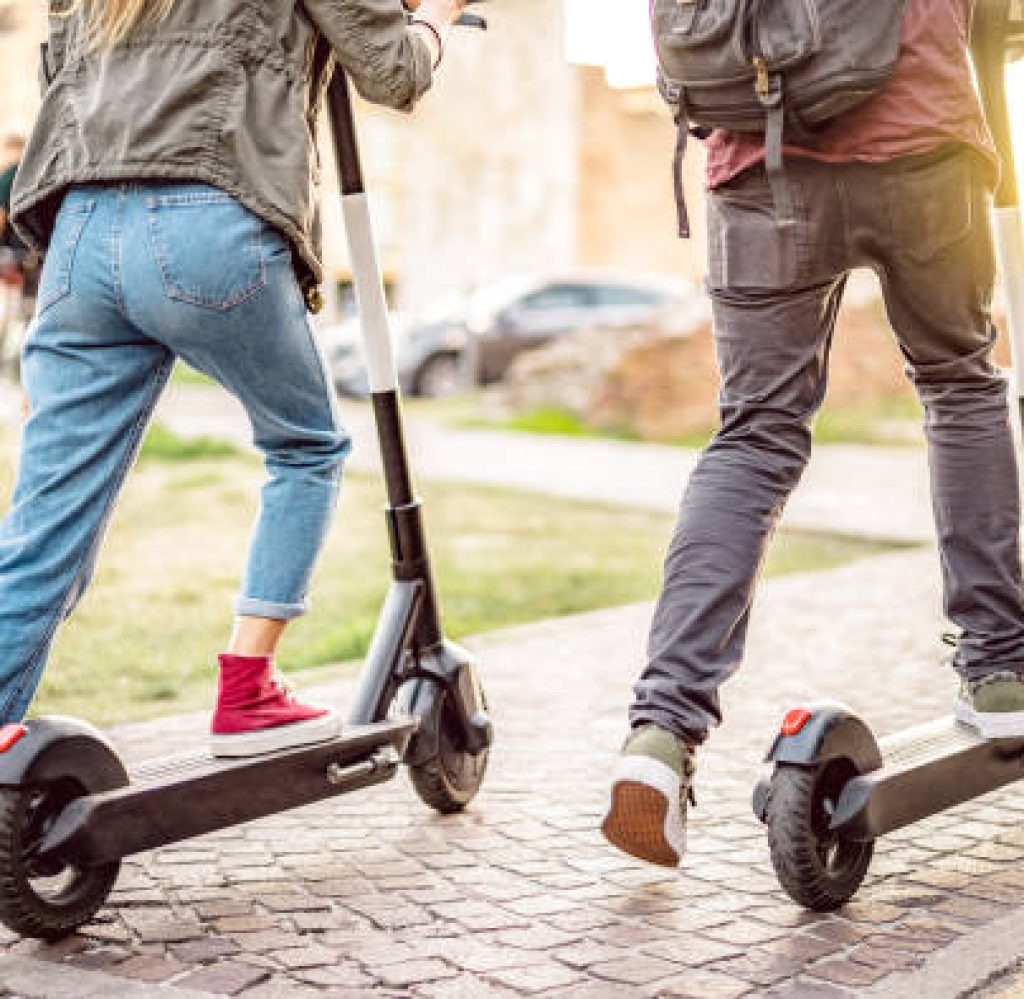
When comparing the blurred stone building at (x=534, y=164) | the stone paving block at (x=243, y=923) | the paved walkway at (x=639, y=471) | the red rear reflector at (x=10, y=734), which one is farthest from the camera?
the blurred stone building at (x=534, y=164)

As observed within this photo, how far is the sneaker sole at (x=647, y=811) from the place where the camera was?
2.97 m

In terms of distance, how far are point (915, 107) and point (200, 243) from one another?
1.16 meters

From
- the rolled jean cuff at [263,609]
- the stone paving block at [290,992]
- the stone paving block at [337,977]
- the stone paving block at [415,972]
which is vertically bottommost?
the stone paving block at [415,972]

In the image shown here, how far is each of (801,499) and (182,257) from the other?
23.7 feet

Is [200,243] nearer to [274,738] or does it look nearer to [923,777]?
[274,738]

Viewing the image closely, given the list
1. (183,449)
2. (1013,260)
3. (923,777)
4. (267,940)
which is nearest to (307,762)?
(267,940)

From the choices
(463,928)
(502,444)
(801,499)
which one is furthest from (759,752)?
(502,444)

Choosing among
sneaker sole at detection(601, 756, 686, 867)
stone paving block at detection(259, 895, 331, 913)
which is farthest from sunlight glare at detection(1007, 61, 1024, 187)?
stone paving block at detection(259, 895, 331, 913)

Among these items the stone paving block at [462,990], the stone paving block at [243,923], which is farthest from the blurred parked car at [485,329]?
the stone paving block at [462,990]

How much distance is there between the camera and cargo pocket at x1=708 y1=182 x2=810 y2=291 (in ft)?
10.0

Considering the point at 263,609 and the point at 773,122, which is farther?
the point at 263,609

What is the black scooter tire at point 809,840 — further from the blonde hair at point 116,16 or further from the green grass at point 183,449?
the green grass at point 183,449

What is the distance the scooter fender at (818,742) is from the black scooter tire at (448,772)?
0.81m

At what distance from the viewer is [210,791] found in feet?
10.1
